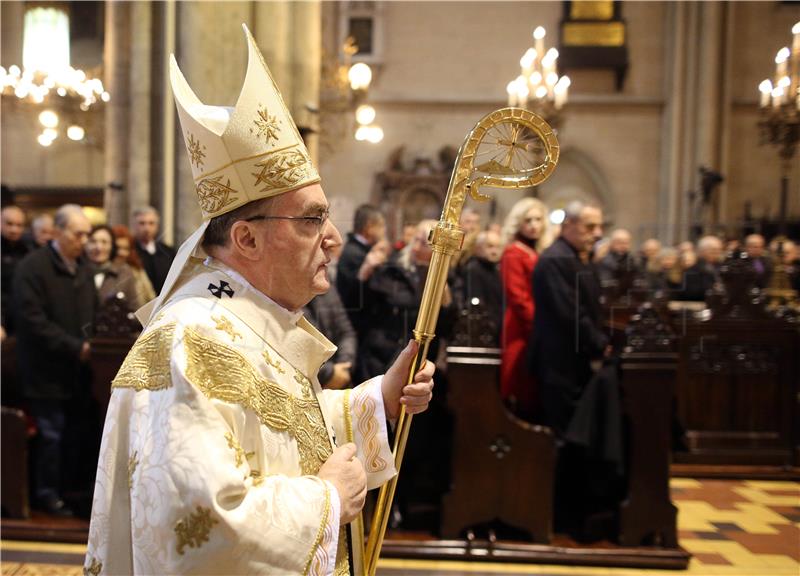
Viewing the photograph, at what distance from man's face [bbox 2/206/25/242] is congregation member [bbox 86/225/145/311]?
36.5 inches

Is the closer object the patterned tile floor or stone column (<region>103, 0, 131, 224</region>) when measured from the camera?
the patterned tile floor

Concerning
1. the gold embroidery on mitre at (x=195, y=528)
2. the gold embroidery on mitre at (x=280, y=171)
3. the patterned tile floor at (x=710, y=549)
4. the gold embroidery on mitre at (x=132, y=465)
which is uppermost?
the gold embroidery on mitre at (x=280, y=171)

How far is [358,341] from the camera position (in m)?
4.57

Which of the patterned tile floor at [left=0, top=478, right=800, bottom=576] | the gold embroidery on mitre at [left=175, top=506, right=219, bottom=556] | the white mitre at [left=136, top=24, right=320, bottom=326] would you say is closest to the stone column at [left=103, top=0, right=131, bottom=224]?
the patterned tile floor at [left=0, top=478, right=800, bottom=576]

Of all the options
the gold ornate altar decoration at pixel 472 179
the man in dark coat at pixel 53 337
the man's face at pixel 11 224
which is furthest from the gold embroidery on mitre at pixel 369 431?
the man's face at pixel 11 224

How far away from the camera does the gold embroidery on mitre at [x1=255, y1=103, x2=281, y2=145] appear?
6.09ft

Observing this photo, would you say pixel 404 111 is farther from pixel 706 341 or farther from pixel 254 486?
pixel 254 486

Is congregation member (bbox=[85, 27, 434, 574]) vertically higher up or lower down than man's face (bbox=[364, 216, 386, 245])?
lower down

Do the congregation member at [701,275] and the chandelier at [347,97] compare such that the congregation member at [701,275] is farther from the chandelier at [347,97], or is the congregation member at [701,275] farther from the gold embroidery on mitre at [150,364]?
the gold embroidery on mitre at [150,364]

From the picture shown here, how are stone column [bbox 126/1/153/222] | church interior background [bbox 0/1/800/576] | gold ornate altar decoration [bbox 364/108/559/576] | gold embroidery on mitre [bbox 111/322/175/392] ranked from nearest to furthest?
gold embroidery on mitre [bbox 111/322/175/392] → gold ornate altar decoration [bbox 364/108/559/576] → stone column [bbox 126/1/153/222] → church interior background [bbox 0/1/800/576]

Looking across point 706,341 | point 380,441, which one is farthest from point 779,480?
point 380,441

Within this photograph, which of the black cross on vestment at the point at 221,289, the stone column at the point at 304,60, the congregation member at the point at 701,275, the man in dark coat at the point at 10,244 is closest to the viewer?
the black cross on vestment at the point at 221,289

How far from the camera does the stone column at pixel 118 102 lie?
26.6 feet

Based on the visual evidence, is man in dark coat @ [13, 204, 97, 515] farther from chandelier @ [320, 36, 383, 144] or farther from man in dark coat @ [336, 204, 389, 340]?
chandelier @ [320, 36, 383, 144]
